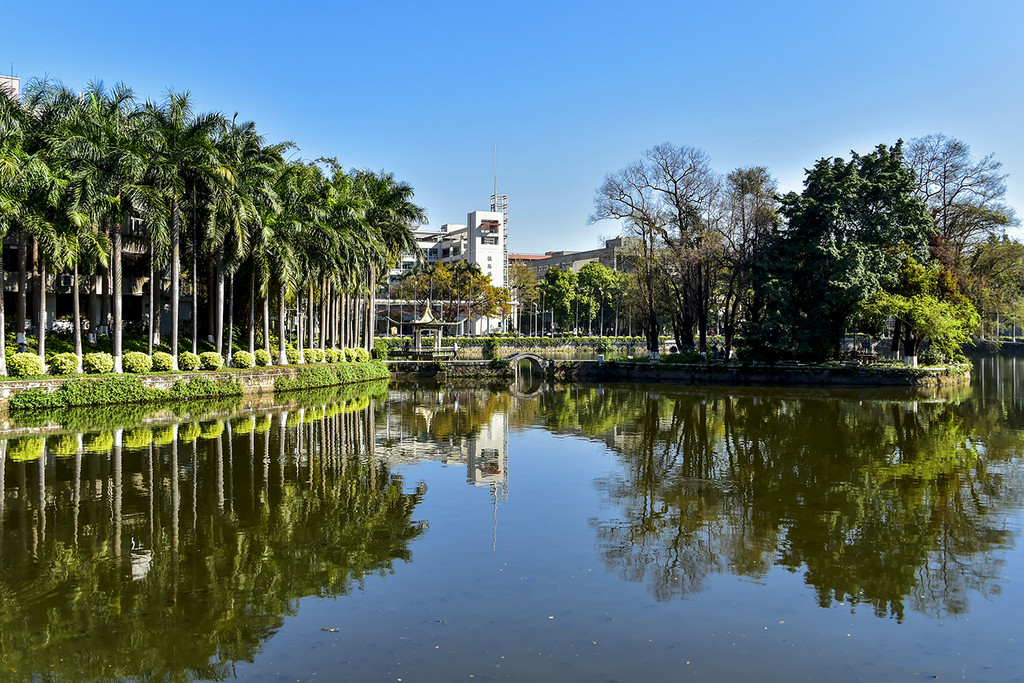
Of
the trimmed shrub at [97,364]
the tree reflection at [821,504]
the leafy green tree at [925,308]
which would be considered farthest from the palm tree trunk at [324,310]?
the leafy green tree at [925,308]

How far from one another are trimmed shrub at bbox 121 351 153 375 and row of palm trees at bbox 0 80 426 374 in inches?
23.1

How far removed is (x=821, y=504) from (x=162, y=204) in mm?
27174

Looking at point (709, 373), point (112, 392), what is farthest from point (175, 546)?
point (709, 373)

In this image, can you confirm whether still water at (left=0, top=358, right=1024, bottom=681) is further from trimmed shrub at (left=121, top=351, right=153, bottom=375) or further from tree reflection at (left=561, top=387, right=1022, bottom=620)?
trimmed shrub at (left=121, top=351, right=153, bottom=375)

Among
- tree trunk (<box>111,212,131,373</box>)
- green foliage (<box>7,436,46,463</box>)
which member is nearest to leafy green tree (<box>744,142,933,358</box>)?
tree trunk (<box>111,212,131,373</box>)

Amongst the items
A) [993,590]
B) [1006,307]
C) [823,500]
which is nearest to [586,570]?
[993,590]

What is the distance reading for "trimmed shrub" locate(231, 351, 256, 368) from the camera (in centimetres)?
3825

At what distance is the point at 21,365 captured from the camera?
28.4 metres

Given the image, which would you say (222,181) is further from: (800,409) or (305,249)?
(800,409)

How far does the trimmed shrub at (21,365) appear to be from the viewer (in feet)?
93.1

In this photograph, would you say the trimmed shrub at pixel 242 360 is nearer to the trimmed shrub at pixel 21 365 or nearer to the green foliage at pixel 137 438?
the trimmed shrub at pixel 21 365

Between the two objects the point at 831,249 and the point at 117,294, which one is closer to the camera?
the point at 117,294

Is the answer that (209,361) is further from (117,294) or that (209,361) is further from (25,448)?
(25,448)

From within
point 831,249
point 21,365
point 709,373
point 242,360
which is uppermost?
point 831,249
